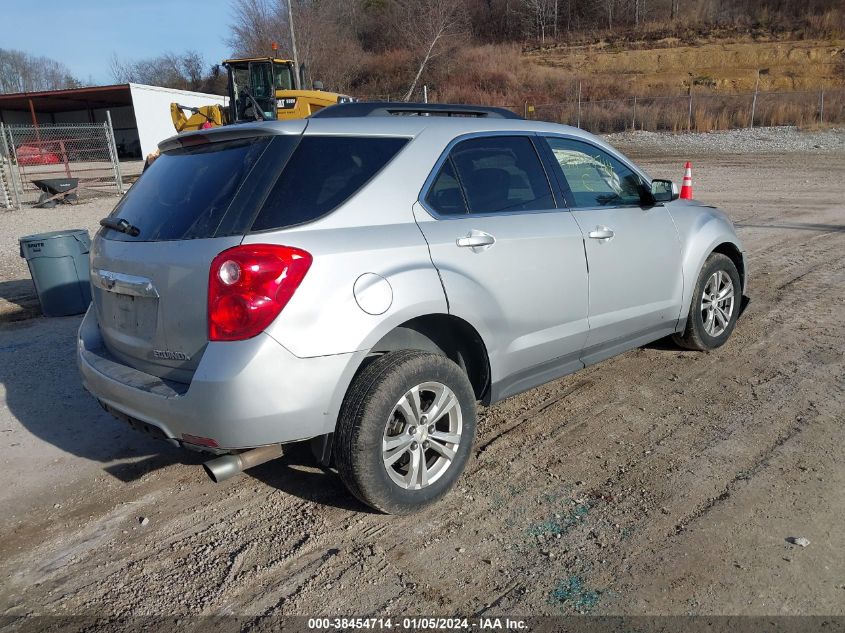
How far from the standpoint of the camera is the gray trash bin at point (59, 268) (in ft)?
21.9

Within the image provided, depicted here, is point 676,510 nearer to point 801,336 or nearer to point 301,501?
point 301,501

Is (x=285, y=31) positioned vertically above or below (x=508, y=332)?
above

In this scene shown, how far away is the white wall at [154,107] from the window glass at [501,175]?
31.5m

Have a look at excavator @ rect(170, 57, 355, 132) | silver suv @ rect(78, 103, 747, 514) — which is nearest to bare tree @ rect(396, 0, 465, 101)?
excavator @ rect(170, 57, 355, 132)

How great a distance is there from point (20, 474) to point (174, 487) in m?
1.00

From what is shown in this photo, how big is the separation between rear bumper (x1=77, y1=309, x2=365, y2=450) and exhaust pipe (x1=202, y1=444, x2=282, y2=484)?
0.15 m

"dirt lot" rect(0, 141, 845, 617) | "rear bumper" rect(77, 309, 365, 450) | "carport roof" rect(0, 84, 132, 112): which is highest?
"carport roof" rect(0, 84, 132, 112)

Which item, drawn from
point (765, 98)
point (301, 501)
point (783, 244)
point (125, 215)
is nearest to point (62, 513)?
point (301, 501)

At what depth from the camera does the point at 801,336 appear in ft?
17.4

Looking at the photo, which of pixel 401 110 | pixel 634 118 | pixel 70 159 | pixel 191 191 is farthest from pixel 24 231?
pixel 634 118

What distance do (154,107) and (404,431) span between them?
34851mm

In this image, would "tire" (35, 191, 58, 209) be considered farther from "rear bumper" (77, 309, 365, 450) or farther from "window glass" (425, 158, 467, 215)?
"window glass" (425, 158, 467, 215)

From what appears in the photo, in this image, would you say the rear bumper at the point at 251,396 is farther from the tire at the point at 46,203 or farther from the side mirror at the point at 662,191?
the tire at the point at 46,203

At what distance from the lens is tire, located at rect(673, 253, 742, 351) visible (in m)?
4.84
